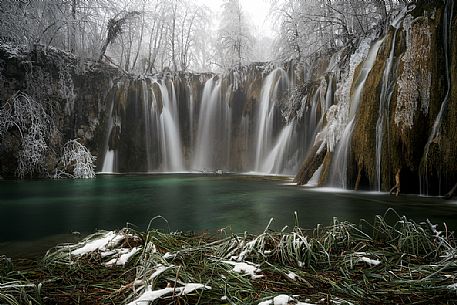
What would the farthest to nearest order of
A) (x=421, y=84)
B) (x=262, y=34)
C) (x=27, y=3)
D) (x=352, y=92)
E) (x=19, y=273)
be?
(x=262, y=34) < (x=27, y=3) < (x=352, y=92) < (x=421, y=84) < (x=19, y=273)

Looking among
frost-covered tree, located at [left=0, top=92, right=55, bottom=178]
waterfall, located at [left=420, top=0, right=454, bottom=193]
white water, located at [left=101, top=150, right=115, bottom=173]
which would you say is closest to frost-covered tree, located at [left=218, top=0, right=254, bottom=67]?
white water, located at [left=101, top=150, right=115, bottom=173]

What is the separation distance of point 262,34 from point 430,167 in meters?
43.6

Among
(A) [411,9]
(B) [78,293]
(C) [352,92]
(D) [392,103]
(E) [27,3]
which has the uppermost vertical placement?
(E) [27,3]

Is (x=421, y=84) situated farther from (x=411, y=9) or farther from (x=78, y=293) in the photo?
(x=78, y=293)

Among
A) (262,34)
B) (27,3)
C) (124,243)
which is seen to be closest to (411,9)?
(124,243)

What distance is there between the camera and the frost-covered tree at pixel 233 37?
26594mm

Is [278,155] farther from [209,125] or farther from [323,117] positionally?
[209,125]

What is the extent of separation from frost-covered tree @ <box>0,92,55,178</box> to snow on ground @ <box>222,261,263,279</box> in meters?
13.2

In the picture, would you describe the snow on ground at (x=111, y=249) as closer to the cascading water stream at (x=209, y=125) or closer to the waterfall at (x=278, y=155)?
the waterfall at (x=278, y=155)

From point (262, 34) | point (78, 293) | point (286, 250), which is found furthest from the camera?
point (262, 34)

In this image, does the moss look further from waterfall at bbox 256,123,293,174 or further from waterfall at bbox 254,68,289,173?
waterfall at bbox 254,68,289,173

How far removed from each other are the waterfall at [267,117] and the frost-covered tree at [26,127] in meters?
9.26

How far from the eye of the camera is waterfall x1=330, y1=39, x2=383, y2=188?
838 centimetres

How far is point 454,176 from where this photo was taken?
650 centimetres
